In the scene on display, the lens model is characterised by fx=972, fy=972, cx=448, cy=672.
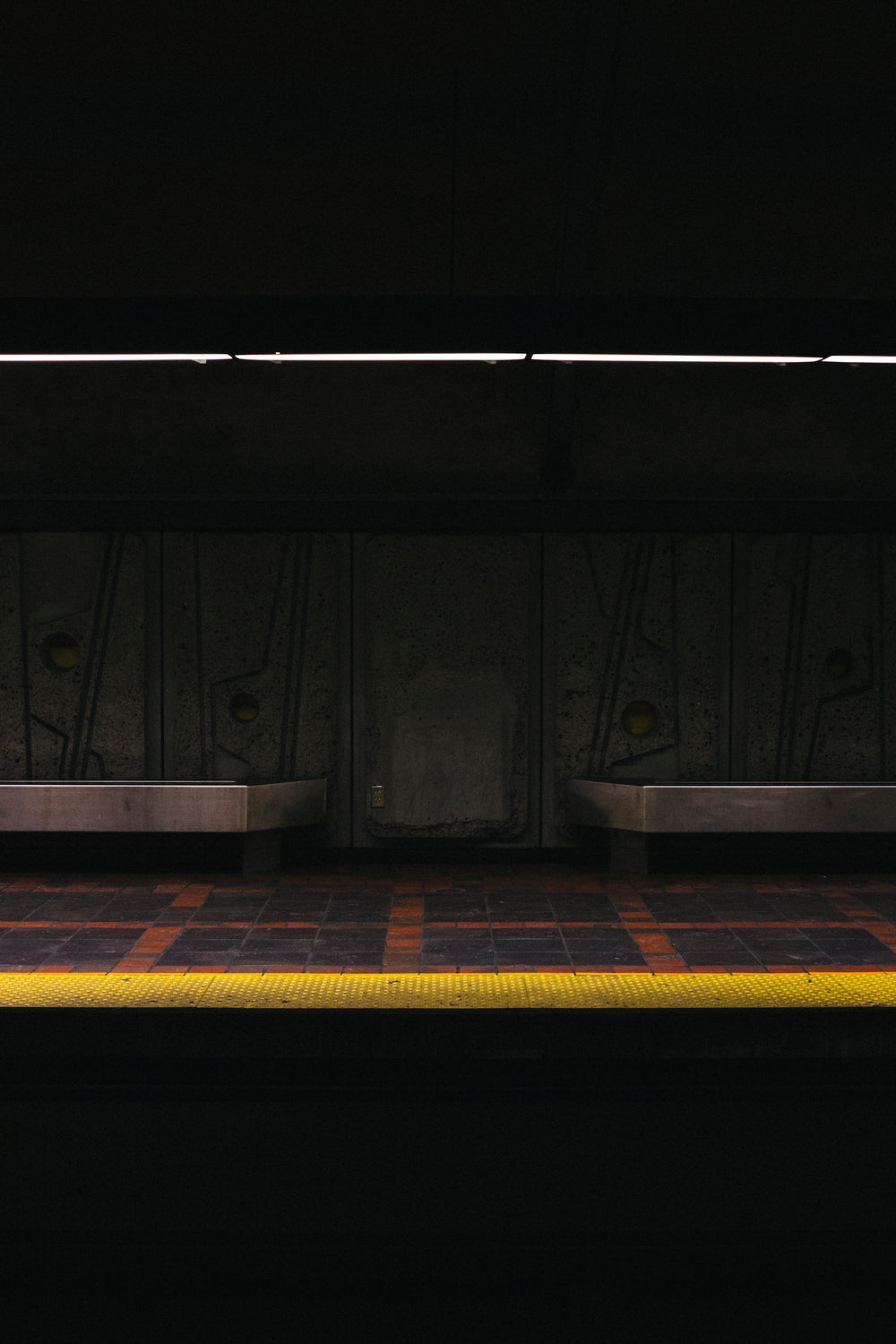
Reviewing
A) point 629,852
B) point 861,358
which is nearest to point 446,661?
point 629,852

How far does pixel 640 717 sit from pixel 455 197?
347cm

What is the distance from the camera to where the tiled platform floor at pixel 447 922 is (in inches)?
163

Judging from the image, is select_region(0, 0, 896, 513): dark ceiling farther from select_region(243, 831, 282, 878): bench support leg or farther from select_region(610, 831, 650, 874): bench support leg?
select_region(243, 831, 282, 878): bench support leg

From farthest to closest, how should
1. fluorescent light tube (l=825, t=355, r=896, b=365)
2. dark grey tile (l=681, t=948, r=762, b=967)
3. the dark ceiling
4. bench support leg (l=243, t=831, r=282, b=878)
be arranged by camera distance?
1. bench support leg (l=243, t=831, r=282, b=878)
2. the dark ceiling
3. dark grey tile (l=681, t=948, r=762, b=967)
4. fluorescent light tube (l=825, t=355, r=896, b=365)

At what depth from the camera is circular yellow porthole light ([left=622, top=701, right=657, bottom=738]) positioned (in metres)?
6.64

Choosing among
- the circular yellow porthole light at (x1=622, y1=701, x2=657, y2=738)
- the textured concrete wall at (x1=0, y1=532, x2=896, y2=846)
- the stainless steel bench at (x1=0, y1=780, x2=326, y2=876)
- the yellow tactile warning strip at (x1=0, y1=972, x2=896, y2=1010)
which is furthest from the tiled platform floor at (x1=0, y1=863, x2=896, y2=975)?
the circular yellow porthole light at (x1=622, y1=701, x2=657, y2=738)

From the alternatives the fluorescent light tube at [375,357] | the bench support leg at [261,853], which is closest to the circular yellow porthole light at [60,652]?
the bench support leg at [261,853]

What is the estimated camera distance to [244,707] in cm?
664

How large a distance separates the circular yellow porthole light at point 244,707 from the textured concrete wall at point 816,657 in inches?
131

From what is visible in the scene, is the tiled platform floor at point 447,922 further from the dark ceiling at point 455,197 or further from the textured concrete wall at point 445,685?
the dark ceiling at point 455,197

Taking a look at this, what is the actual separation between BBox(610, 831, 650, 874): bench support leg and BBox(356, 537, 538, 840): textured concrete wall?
641mm
